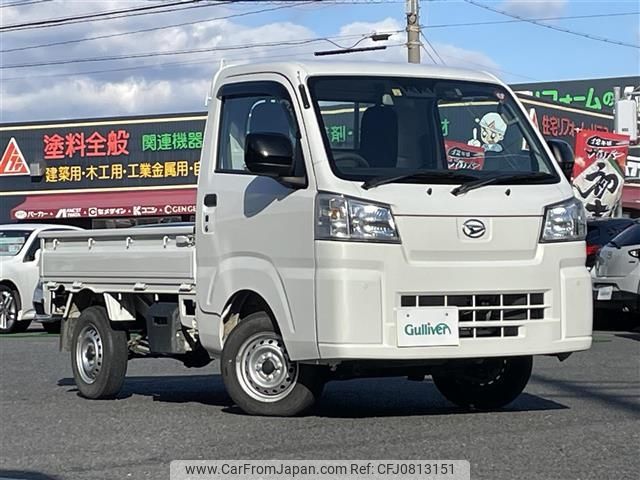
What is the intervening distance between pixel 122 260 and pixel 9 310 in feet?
34.7

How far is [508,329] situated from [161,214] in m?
31.3

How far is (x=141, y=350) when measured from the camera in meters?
9.87

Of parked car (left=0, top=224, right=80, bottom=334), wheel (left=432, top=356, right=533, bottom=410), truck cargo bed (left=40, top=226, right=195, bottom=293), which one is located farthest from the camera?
parked car (left=0, top=224, right=80, bottom=334)

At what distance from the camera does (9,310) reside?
19484 mm

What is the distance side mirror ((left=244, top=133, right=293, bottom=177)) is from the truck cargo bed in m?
1.28

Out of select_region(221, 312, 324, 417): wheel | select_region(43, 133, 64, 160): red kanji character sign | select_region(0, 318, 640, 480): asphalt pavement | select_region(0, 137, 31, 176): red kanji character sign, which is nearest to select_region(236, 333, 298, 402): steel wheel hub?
select_region(221, 312, 324, 417): wheel

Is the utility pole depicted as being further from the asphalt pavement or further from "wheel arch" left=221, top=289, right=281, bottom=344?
"wheel arch" left=221, top=289, right=281, bottom=344

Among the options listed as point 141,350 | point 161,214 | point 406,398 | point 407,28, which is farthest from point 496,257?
point 161,214

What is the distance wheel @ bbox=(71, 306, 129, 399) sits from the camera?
379 inches

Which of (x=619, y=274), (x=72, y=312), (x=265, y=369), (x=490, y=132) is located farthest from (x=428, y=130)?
(x=619, y=274)

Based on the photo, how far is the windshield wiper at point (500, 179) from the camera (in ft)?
25.1

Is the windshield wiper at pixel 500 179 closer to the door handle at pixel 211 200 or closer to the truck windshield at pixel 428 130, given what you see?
the truck windshield at pixel 428 130

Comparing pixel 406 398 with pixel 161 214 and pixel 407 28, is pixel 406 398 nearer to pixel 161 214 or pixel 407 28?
pixel 407 28

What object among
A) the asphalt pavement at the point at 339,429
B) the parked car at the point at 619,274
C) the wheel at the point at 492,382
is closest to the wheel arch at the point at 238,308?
the asphalt pavement at the point at 339,429
